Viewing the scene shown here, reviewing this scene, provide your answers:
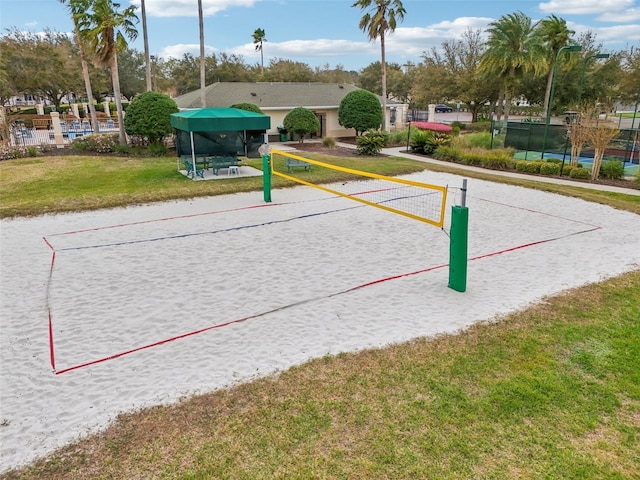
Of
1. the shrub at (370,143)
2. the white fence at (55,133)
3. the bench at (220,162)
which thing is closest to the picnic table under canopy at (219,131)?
the bench at (220,162)

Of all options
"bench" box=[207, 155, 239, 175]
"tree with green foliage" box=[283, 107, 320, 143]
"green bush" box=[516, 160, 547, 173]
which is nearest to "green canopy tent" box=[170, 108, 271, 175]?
"bench" box=[207, 155, 239, 175]

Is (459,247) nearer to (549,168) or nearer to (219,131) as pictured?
(219,131)

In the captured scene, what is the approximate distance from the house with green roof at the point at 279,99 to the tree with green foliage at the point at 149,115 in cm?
725

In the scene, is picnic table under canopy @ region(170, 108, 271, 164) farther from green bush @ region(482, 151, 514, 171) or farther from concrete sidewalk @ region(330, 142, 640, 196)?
green bush @ region(482, 151, 514, 171)

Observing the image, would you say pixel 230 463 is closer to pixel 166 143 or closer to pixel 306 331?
pixel 306 331

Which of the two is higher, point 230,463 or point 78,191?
point 78,191

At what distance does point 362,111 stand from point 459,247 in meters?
21.8

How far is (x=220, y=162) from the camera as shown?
50.3ft

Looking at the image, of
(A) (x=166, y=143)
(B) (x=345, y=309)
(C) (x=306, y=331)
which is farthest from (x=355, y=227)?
(A) (x=166, y=143)

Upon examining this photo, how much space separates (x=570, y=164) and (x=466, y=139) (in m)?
6.86

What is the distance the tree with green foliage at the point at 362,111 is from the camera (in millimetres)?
26766

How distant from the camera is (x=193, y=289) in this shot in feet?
22.2

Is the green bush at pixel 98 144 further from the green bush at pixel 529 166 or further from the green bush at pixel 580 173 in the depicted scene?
the green bush at pixel 580 173

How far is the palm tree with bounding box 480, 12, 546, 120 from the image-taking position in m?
28.4
